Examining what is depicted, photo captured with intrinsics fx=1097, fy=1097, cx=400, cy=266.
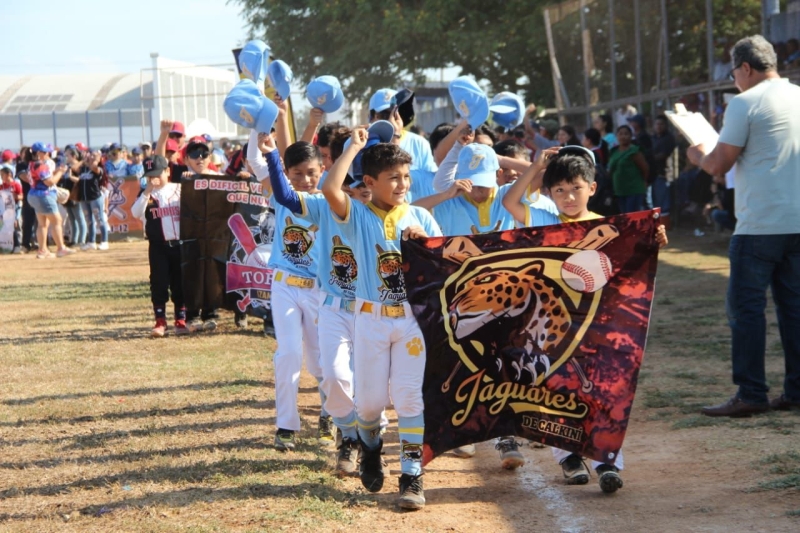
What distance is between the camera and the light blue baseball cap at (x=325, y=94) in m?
7.54

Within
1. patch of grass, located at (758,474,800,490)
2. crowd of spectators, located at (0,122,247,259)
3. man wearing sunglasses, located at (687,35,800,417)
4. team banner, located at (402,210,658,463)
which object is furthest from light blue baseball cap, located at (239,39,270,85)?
crowd of spectators, located at (0,122,247,259)

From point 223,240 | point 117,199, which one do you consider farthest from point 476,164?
point 117,199

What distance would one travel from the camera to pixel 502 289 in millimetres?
5746

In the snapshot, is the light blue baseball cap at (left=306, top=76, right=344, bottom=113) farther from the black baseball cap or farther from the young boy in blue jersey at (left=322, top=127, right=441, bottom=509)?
the black baseball cap

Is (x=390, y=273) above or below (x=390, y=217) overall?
below

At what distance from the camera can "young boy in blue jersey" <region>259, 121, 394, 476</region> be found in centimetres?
585

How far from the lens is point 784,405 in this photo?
7254 millimetres

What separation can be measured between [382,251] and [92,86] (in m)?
64.4

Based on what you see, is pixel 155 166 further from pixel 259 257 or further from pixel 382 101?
pixel 382 101

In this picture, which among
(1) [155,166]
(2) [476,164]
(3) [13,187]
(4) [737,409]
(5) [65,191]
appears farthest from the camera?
(3) [13,187]

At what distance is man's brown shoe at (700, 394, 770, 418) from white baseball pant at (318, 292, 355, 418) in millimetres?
2591

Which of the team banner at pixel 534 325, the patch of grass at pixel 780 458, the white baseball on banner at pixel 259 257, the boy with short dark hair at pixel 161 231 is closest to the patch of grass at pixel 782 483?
the patch of grass at pixel 780 458

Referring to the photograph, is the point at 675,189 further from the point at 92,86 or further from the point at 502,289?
the point at 92,86

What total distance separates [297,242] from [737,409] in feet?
9.96
